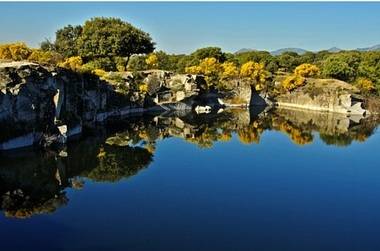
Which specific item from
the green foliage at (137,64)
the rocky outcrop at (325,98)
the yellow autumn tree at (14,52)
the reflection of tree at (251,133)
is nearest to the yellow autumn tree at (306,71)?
the rocky outcrop at (325,98)

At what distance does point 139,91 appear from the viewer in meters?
58.8

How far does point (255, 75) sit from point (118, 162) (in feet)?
153

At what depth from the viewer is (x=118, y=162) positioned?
103ft

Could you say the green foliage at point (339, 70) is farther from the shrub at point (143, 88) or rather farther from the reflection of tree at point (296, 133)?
the shrub at point (143, 88)

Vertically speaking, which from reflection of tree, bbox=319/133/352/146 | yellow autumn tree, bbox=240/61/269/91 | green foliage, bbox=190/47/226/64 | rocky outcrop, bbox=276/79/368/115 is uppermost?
green foliage, bbox=190/47/226/64

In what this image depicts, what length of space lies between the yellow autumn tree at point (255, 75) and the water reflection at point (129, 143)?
8475 mm

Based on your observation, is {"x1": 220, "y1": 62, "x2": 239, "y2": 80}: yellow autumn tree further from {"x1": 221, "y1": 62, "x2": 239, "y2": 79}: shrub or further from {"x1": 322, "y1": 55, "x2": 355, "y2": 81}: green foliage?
{"x1": 322, "y1": 55, "x2": 355, "y2": 81}: green foliage

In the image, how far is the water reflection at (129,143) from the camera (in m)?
24.1

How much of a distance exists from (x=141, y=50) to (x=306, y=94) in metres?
26.7

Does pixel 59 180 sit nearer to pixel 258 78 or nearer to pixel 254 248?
pixel 254 248

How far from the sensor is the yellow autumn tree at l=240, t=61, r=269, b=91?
73.8 meters

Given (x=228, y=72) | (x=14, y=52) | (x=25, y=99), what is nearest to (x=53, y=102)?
(x=25, y=99)

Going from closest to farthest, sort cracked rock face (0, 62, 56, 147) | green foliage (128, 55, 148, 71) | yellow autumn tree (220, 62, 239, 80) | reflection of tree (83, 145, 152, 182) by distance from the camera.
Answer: reflection of tree (83, 145, 152, 182) → cracked rock face (0, 62, 56, 147) → green foliage (128, 55, 148, 71) → yellow autumn tree (220, 62, 239, 80)

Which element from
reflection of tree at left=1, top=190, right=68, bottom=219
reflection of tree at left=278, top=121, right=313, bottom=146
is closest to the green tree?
reflection of tree at left=278, top=121, right=313, bottom=146
